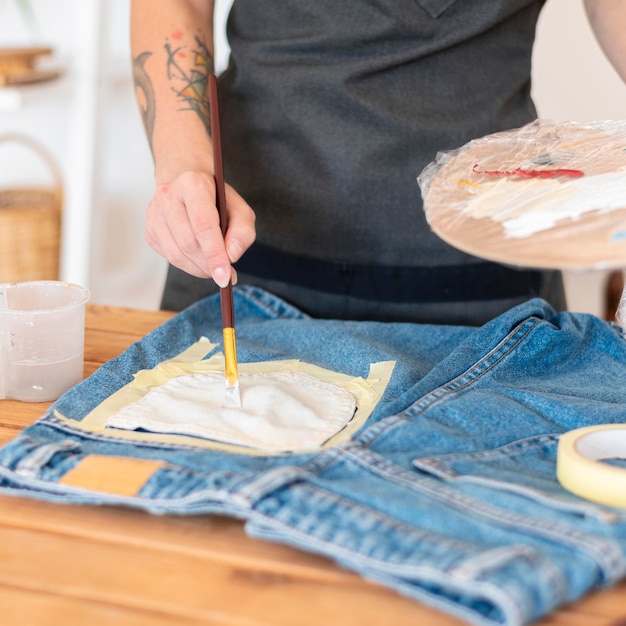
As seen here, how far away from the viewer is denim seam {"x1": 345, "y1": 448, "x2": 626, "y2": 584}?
519 mm

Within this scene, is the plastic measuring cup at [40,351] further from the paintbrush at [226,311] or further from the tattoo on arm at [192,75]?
the tattoo on arm at [192,75]

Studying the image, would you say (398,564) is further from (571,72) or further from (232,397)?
(571,72)

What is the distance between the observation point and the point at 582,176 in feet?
2.25

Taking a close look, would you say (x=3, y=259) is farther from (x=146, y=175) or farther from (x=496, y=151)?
(x=496, y=151)

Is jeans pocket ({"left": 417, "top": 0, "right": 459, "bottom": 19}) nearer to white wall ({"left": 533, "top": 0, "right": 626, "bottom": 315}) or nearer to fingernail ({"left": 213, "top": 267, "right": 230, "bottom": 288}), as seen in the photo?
fingernail ({"left": 213, "top": 267, "right": 230, "bottom": 288})

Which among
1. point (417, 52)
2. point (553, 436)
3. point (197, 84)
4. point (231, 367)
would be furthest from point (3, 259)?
point (553, 436)

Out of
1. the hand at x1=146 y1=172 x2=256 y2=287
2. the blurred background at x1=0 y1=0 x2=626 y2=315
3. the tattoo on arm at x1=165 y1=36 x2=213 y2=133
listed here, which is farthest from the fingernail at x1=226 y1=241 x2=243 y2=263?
the blurred background at x1=0 y1=0 x2=626 y2=315

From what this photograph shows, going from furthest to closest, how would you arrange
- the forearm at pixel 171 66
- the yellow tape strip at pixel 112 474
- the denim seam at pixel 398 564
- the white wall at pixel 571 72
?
the white wall at pixel 571 72, the forearm at pixel 171 66, the yellow tape strip at pixel 112 474, the denim seam at pixel 398 564

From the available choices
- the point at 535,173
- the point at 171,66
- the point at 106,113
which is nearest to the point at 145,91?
the point at 171,66

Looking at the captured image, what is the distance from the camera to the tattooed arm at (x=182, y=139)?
820 mm

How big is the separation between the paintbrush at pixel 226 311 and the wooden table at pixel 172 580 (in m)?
0.15

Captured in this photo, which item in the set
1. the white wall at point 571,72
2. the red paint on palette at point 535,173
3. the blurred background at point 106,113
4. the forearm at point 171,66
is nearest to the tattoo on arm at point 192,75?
the forearm at point 171,66

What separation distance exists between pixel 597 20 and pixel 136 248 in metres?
1.64

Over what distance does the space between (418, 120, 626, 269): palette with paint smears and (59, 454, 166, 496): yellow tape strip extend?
0.26 metres
